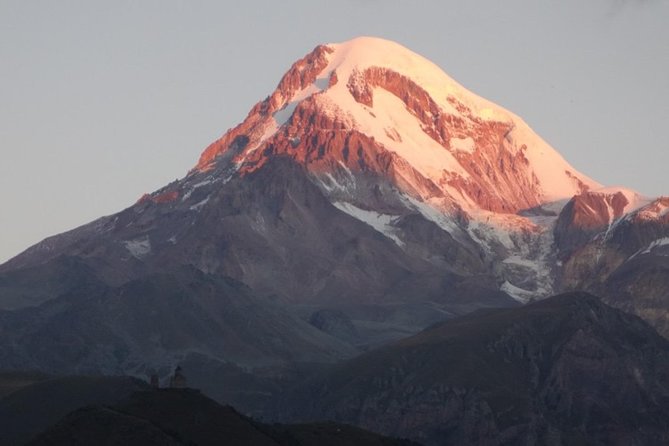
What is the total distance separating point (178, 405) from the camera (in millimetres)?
199750

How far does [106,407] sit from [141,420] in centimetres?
594

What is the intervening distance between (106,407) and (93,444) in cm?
1193

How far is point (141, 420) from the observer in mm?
185250

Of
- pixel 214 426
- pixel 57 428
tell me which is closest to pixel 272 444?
pixel 214 426

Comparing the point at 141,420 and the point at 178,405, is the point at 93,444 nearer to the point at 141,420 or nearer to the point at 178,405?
the point at 141,420

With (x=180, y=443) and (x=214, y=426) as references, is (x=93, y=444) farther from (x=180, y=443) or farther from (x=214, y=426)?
(x=214, y=426)

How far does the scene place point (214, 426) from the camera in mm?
197000

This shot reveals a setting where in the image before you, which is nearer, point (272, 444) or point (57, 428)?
point (57, 428)

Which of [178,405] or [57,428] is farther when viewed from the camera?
[178,405]

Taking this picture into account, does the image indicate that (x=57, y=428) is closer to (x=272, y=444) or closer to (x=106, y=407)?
(x=106, y=407)

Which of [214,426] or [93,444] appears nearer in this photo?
[93,444]

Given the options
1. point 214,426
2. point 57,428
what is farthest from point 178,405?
point 57,428

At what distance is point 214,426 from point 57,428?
743 inches

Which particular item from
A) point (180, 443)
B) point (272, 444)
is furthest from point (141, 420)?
point (272, 444)
